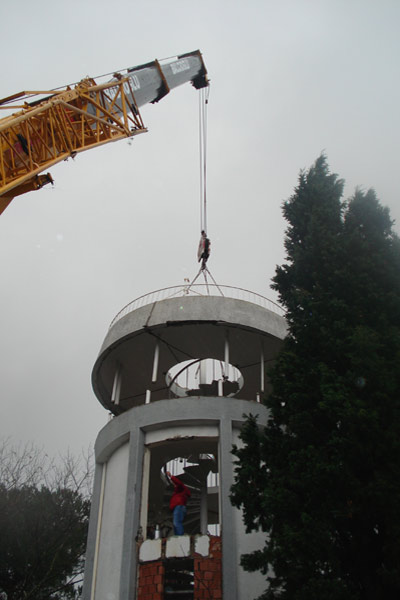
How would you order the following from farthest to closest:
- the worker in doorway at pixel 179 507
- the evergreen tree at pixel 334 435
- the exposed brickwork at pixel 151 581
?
1. the worker in doorway at pixel 179 507
2. the exposed brickwork at pixel 151 581
3. the evergreen tree at pixel 334 435

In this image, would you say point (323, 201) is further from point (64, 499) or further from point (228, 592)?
point (64, 499)

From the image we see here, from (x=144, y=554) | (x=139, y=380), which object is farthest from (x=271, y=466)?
(x=139, y=380)

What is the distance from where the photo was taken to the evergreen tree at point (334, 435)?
9445 millimetres

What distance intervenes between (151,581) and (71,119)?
12.8 meters

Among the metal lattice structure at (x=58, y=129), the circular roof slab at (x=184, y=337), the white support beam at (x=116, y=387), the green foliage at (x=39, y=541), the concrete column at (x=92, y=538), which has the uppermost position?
the metal lattice structure at (x=58, y=129)

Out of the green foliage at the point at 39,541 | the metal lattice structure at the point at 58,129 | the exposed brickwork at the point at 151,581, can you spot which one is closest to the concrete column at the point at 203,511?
the exposed brickwork at the point at 151,581

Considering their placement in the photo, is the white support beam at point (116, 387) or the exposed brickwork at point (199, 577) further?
the white support beam at point (116, 387)

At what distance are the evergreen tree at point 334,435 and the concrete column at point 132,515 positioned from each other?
460cm

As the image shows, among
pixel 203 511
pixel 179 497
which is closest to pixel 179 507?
pixel 179 497

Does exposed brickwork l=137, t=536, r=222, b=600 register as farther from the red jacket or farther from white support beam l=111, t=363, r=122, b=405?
white support beam l=111, t=363, r=122, b=405

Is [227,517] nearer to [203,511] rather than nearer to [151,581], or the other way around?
[151,581]

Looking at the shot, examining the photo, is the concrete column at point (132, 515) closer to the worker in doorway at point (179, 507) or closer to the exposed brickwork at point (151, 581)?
the exposed brickwork at point (151, 581)

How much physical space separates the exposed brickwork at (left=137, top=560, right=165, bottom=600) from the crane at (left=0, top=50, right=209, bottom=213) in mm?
9790

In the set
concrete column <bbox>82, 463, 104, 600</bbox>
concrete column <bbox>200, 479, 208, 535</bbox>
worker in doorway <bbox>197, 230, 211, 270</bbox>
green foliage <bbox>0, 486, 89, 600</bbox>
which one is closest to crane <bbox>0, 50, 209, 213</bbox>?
worker in doorway <bbox>197, 230, 211, 270</bbox>
